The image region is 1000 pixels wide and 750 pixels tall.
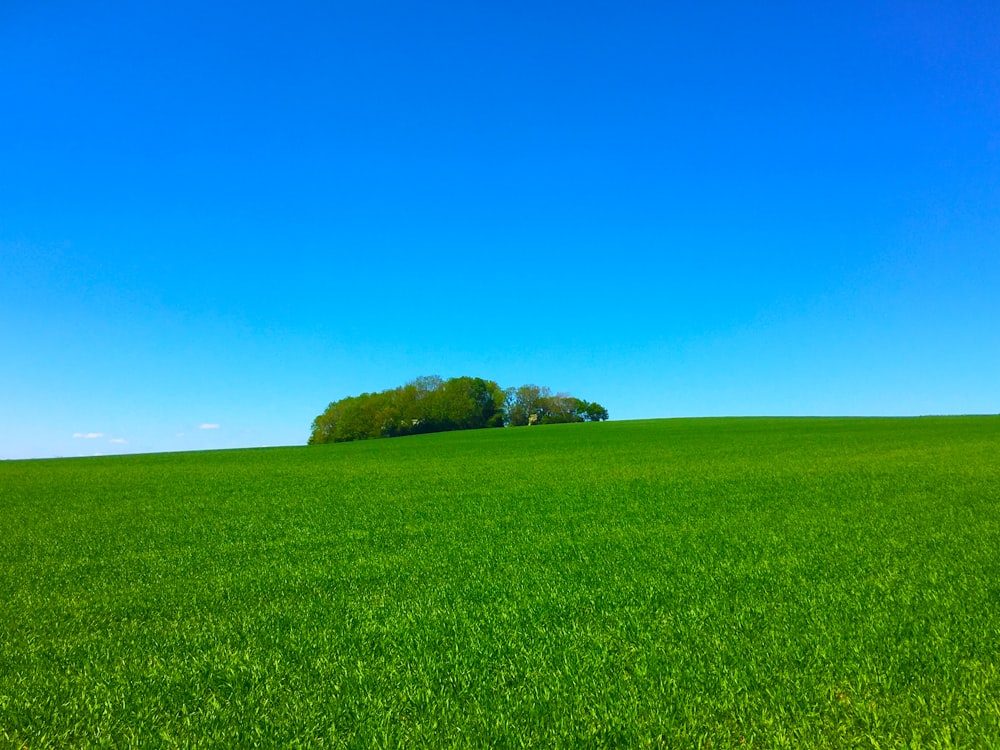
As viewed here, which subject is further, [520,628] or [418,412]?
[418,412]

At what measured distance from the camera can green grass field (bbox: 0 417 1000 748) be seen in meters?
3.65

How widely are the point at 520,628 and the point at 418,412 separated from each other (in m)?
69.2

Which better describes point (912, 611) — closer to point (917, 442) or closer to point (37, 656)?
point (37, 656)

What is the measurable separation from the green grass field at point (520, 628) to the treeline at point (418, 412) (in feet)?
A: 201

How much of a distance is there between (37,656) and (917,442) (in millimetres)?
33322

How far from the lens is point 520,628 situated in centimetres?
514

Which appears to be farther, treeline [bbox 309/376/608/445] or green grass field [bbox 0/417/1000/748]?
treeline [bbox 309/376/608/445]

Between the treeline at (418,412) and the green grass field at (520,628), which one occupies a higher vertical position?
the treeline at (418,412)

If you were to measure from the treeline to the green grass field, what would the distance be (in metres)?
61.3

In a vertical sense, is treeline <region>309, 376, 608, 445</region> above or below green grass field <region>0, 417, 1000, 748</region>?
above

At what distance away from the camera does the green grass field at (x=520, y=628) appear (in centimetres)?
365

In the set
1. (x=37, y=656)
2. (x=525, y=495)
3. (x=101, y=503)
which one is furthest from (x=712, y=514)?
(x=101, y=503)

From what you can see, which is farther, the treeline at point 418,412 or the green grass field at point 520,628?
the treeline at point 418,412

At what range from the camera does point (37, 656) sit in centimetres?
500
